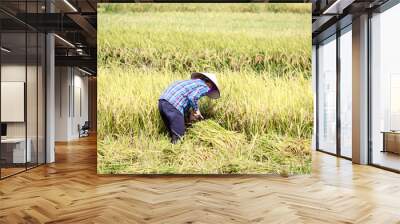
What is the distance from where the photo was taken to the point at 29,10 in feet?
22.5

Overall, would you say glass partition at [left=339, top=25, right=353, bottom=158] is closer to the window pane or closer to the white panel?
the window pane

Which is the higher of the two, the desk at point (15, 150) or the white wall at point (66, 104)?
the white wall at point (66, 104)

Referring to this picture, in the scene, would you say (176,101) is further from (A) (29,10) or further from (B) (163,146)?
(A) (29,10)

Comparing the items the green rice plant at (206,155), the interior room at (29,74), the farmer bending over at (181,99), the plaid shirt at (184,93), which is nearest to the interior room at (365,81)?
the green rice plant at (206,155)

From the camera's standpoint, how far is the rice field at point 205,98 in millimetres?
6477

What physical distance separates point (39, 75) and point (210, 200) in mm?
4644

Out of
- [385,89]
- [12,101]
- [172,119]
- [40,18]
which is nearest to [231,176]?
[172,119]

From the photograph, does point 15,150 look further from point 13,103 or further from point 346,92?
point 346,92

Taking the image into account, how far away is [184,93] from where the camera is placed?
6438 millimetres

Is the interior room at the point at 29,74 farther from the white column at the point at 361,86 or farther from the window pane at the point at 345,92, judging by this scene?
the window pane at the point at 345,92

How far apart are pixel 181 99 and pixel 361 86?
3.84 metres

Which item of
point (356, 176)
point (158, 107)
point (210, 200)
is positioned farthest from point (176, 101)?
point (356, 176)

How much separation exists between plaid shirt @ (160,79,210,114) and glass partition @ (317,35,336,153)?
15.5 ft

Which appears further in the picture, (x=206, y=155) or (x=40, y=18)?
(x=40, y=18)
